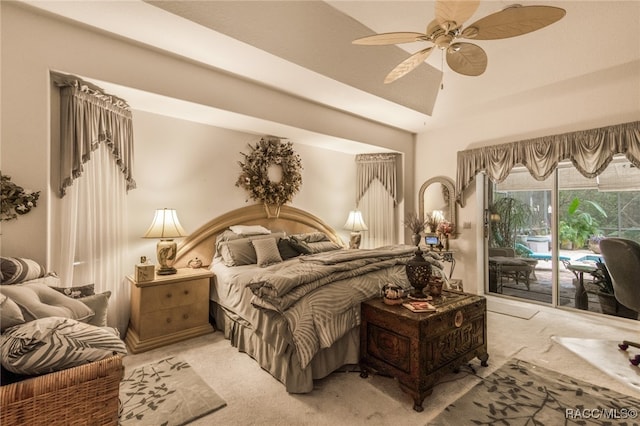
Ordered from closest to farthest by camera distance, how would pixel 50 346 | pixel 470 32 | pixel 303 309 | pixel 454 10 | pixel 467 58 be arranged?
pixel 50 346
pixel 454 10
pixel 470 32
pixel 303 309
pixel 467 58

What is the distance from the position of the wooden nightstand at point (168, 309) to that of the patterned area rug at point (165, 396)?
0.40 meters

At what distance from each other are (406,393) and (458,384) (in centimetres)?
53

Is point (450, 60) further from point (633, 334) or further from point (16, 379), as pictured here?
point (633, 334)

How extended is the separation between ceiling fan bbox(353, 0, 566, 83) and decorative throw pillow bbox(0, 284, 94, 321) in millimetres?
2429

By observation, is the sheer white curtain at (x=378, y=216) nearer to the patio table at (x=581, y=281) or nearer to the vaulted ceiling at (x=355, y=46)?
the vaulted ceiling at (x=355, y=46)

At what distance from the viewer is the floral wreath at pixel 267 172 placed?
13.4 ft

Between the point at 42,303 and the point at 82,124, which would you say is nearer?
the point at 42,303

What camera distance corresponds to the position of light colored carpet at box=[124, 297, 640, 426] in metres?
1.91

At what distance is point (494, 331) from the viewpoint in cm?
330

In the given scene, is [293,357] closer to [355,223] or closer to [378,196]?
[355,223]

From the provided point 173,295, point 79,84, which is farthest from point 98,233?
point 79,84

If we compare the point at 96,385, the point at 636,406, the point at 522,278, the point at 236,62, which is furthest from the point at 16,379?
the point at 522,278

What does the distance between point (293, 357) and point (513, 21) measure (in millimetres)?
2739

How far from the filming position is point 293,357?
218 centimetres
